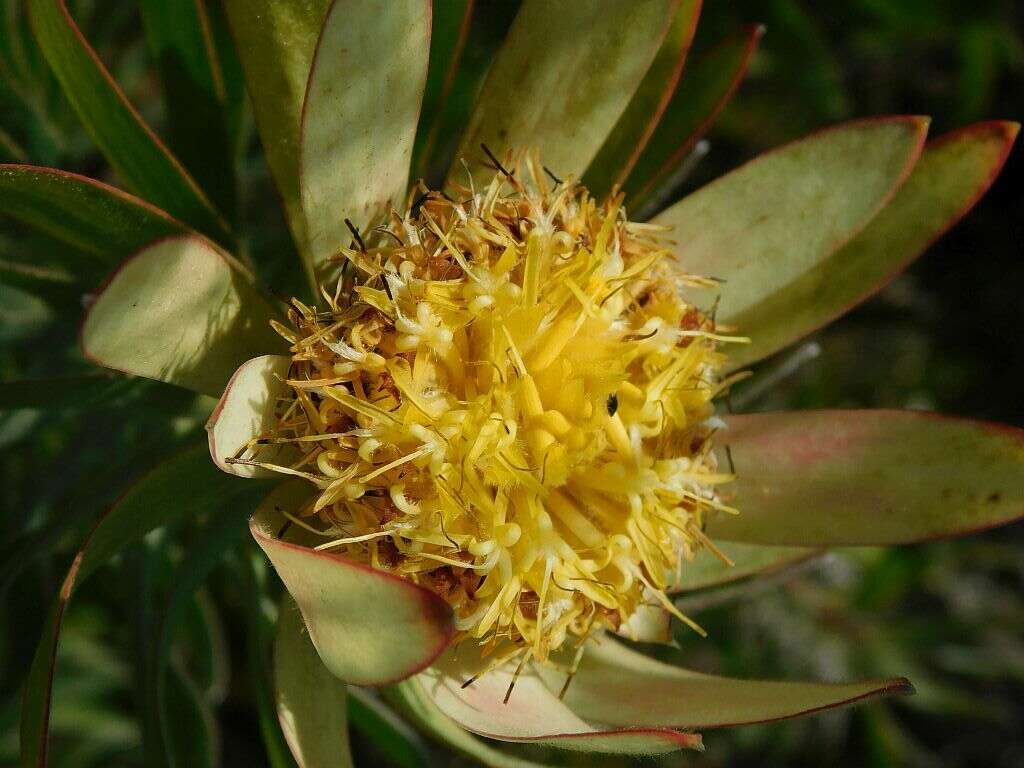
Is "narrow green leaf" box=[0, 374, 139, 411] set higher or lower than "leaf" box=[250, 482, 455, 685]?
higher

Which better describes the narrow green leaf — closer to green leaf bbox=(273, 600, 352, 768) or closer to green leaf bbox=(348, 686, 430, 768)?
green leaf bbox=(273, 600, 352, 768)

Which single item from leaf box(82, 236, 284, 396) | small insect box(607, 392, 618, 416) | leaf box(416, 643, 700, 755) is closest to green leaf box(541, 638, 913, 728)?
leaf box(416, 643, 700, 755)

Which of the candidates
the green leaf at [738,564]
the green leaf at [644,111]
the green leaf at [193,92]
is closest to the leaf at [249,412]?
the green leaf at [193,92]

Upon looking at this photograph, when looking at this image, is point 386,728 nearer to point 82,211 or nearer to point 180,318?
point 180,318

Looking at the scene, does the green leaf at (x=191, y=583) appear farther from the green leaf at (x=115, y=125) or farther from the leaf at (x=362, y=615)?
the green leaf at (x=115, y=125)

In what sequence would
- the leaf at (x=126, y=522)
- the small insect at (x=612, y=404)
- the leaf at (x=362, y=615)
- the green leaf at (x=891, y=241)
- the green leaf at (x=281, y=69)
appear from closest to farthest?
1. the leaf at (x=362, y=615)
2. the leaf at (x=126, y=522)
3. the green leaf at (x=281, y=69)
4. the small insect at (x=612, y=404)
5. the green leaf at (x=891, y=241)

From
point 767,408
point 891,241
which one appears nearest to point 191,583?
point 891,241

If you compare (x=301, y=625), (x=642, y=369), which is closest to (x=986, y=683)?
(x=642, y=369)
